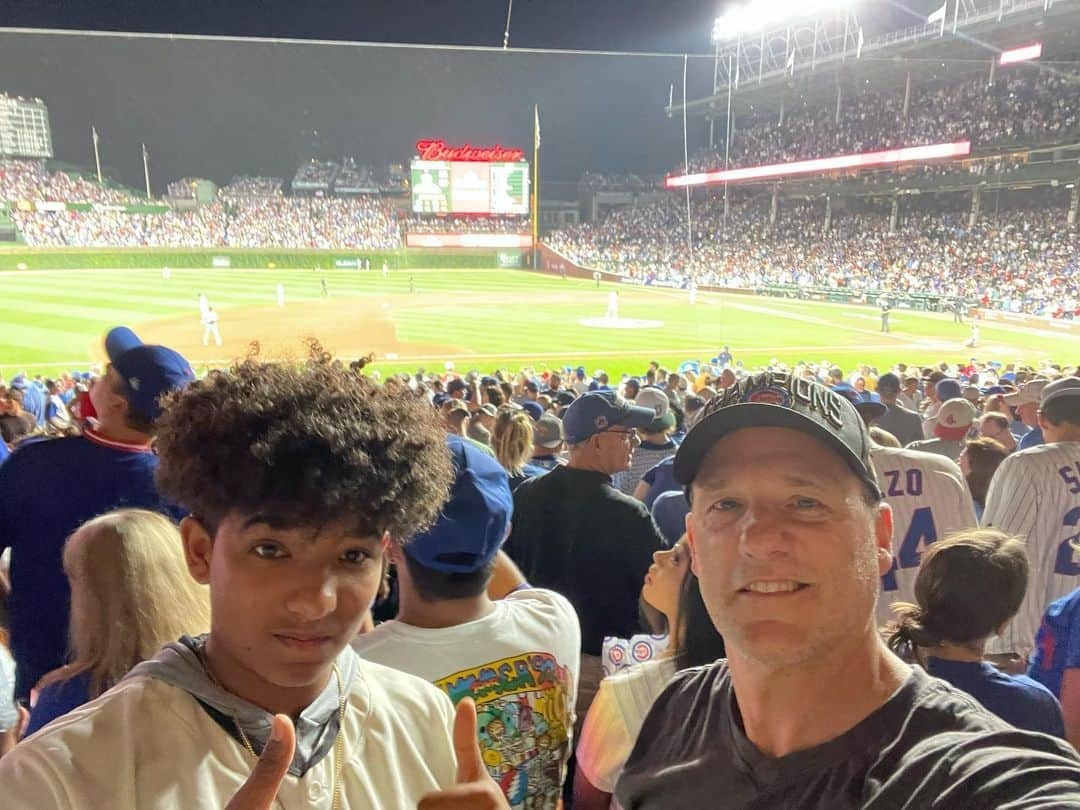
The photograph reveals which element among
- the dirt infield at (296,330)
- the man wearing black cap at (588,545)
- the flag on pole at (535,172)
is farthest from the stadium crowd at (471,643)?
the dirt infield at (296,330)

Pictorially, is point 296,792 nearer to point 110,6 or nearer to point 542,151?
point 110,6

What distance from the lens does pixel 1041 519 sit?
396cm

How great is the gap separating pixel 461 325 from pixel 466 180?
14360 millimetres

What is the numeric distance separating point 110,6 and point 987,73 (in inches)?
1542

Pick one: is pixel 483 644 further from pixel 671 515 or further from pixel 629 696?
pixel 671 515

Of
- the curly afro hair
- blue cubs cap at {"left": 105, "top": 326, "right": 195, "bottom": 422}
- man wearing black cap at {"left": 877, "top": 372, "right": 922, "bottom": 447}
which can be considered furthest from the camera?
man wearing black cap at {"left": 877, "top": 372, "right": 922, "bottom": 447}

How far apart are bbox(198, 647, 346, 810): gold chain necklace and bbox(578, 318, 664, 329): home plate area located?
2657cm

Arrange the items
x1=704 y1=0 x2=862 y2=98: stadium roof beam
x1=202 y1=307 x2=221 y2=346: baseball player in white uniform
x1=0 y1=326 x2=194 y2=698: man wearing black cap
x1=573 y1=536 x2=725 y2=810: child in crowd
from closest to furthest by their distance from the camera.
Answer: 1. x1=573 y1=536 x2=725 y2=810: child in crowd
2. x1=0 y1=326 x2=194 y2=698: man wearing black cap
3. x1=202 y1=307 x2=221 y2=346: baseball player in white uniform
4. x1=704 y1=0 x2=862 y2=98: stadium roof beam

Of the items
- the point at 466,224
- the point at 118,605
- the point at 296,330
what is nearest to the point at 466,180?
the point at 466,224

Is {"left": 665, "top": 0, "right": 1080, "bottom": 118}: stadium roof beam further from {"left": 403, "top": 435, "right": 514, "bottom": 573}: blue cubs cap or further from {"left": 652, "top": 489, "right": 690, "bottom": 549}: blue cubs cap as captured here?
{"left": 403, "top": 435, "right": 514, "bottom": 573}: blue cubs cap

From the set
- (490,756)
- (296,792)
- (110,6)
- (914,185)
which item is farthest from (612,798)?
(914,185)

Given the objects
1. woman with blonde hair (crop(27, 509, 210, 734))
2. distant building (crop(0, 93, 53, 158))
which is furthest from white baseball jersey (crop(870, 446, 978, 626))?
distant building (crop(0, 93, 53, 158))

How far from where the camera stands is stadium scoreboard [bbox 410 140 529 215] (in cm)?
3878

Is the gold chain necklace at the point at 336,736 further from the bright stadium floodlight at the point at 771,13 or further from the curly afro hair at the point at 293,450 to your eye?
the bright stadium floodlight at the point at 771,13
